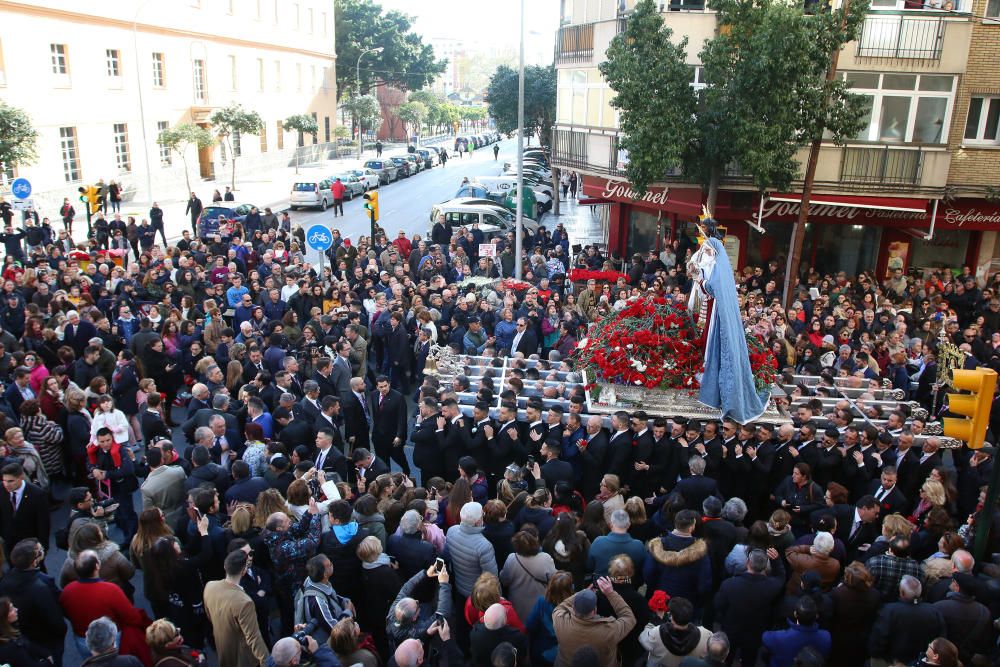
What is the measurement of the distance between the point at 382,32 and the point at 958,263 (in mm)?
58594

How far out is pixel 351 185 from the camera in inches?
1542

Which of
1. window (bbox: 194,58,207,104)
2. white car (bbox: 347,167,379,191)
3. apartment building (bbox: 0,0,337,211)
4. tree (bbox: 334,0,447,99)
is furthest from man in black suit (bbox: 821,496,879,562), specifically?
tree (bbox: 334,0,447,99)

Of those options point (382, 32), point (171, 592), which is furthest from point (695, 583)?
point (382, 32)

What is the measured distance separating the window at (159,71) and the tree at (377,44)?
96.3 feet

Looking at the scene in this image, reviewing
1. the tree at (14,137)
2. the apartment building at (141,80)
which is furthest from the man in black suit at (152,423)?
the apartment building at (141,80)

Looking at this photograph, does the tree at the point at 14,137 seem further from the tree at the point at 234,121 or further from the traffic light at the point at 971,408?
the traffic light at the point at 971,408

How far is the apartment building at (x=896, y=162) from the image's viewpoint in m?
19.1

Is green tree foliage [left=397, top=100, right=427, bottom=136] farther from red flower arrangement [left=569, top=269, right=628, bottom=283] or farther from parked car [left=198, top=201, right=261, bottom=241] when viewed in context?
red flower arrangement [left=569, top=269, right=628, bottom=283]

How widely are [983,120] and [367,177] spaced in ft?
96.7

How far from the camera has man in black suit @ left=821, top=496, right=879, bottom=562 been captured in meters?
7.34

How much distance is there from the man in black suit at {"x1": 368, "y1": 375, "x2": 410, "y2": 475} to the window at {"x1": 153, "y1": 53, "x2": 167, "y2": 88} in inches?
1438

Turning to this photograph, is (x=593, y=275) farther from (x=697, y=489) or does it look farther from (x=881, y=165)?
(x=697, y=489)

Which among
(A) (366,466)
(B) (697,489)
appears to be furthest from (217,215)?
(B) (697,489)

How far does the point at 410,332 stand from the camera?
13.6m
